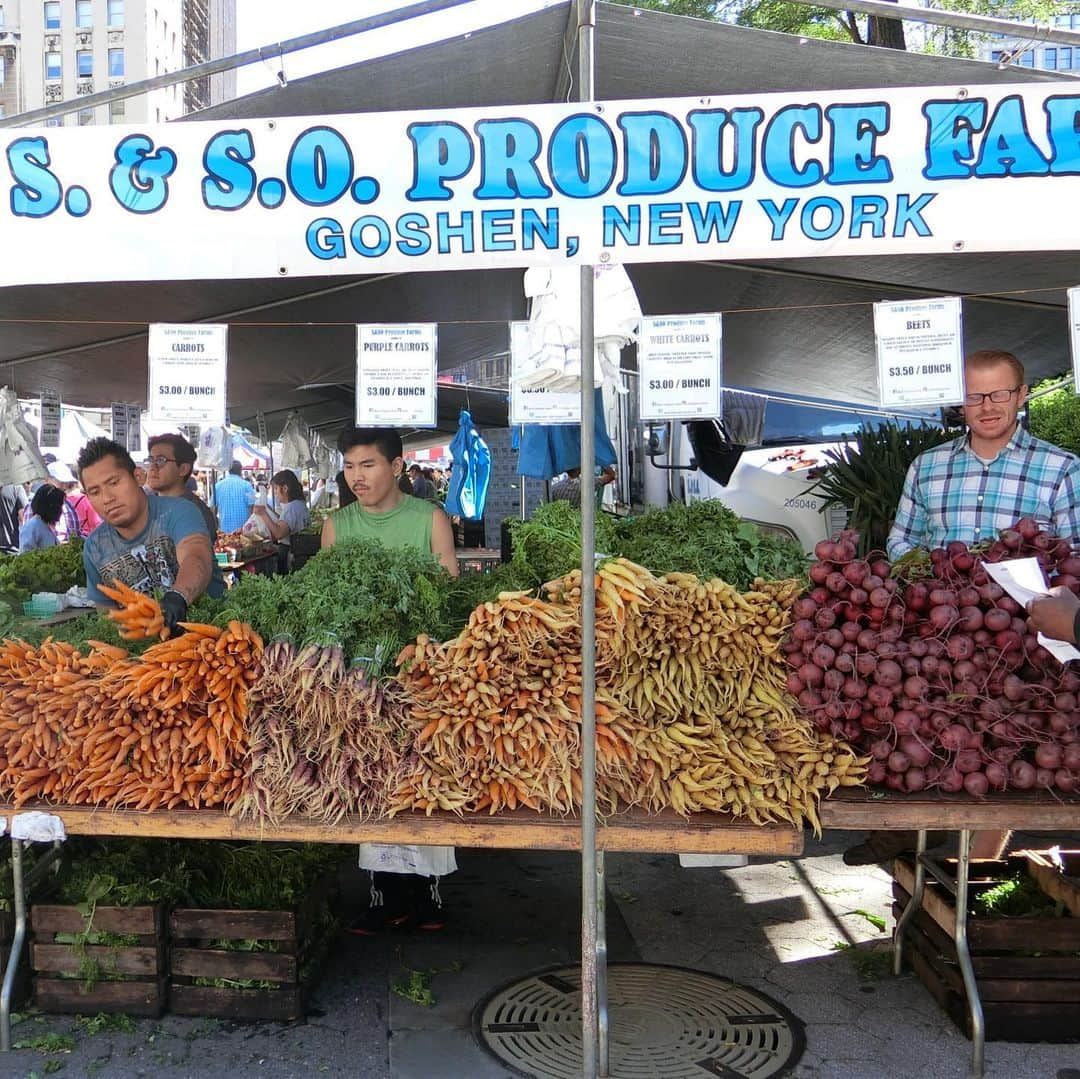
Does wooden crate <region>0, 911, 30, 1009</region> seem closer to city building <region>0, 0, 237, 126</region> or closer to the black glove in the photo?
the black glove

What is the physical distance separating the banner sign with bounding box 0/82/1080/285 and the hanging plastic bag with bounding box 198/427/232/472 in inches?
358

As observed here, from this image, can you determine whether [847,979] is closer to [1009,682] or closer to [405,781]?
[1009,682]

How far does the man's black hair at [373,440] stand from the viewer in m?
3.88

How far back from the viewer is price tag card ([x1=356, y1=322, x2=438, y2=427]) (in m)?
3.37

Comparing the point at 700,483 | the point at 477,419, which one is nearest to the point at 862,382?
the point at 700,483

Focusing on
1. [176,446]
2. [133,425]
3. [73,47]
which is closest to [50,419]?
[133,425]

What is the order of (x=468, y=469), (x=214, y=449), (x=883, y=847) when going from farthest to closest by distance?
1. (x=214, y=449)
2. (x=468, y=469)
3. (x=883, y=847)

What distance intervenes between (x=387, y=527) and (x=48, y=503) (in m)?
5.84

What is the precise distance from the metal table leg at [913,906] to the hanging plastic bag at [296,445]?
34.6 ft

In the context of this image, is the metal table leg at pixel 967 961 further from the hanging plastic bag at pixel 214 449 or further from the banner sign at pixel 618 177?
the hanging plastic bag at pixel 214 449

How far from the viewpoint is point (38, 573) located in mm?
5980

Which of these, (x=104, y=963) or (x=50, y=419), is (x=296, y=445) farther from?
(x=104, y=963)

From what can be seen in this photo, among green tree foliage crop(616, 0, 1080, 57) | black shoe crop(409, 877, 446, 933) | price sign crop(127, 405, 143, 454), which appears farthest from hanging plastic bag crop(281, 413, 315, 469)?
black shoe crop(409, 877, 446, 933)

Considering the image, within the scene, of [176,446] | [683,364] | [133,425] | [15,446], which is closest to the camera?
[683,364]
